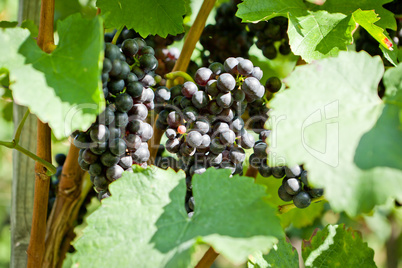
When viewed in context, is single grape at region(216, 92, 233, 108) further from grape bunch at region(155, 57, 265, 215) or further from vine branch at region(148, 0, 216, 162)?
vine branch at region(148, 0, 216, 162)

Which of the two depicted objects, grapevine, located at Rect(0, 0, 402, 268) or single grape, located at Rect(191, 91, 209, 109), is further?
single grape, located at Rect(191, 91, 209, 109)

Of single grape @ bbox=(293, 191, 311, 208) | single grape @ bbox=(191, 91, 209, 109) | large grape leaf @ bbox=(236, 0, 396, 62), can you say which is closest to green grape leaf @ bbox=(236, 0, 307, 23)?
large grape leaf @ bbox=(236, 0, 396, 62)

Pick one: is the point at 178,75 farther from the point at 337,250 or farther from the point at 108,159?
the point at 337,250

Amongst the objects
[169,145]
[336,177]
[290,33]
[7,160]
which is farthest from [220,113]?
[7,160]

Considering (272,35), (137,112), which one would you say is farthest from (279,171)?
(272,35)

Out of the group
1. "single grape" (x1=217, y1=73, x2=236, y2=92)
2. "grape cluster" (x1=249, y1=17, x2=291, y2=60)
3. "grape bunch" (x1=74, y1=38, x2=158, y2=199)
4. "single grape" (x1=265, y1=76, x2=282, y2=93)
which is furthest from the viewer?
"grape cluster" (x1=249, y1=17, x2=291, y2=60)
